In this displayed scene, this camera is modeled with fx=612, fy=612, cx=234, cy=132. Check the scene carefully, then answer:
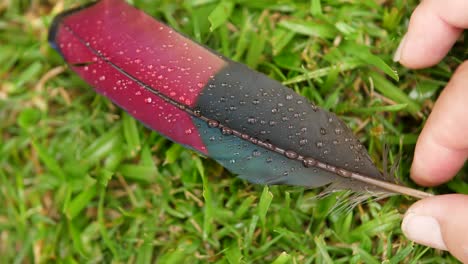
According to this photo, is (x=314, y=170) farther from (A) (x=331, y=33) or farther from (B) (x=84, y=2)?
(B) (x=84, y=2)

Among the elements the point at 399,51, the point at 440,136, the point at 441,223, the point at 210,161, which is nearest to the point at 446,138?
the point at 440,136

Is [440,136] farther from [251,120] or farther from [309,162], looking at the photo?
[251,120]

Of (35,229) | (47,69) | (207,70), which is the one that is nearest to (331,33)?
(207,70)

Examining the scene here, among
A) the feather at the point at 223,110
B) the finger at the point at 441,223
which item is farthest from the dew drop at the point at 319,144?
the finger at the point at 441,223

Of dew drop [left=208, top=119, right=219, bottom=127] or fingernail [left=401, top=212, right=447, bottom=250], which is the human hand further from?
dew drop [left=208, top=119, right=219, bottom=127]

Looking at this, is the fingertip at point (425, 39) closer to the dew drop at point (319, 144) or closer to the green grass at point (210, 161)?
the green grass at point (210, 161)

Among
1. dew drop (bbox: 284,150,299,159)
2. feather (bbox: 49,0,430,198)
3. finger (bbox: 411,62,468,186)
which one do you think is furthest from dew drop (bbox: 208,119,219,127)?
finger (bbox: 411,62,468,186)
